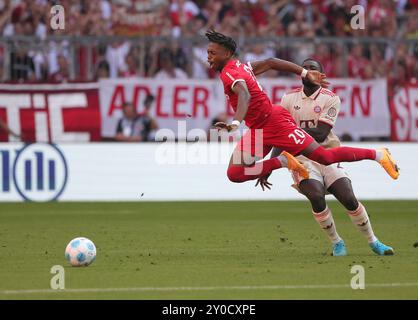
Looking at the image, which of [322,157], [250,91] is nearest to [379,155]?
[322,157]

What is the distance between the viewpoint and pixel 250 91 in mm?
13188

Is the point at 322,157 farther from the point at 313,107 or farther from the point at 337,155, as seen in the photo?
the point at 313,107

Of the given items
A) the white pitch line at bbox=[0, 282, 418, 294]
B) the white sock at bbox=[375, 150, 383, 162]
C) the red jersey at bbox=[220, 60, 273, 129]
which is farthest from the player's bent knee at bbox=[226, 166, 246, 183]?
the white pitch line at bbox=[0, 282, 418, 294]

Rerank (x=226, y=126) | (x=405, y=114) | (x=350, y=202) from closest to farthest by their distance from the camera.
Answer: (x=226, y=126), (x=350, y=202), (x=405, y=114)

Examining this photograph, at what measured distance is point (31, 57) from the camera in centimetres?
2312

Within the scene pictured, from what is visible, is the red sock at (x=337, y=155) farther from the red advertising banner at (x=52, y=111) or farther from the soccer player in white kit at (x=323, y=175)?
the red advertising banner at (x=52, y=111)

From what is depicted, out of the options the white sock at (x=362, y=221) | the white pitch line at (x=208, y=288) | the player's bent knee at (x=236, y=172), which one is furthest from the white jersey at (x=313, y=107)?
the white pitch line at (x=208, y=288)

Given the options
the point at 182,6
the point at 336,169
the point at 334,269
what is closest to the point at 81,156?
the point at 182,6

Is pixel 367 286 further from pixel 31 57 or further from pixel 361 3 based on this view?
pixel 361 3

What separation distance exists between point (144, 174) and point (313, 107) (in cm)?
892

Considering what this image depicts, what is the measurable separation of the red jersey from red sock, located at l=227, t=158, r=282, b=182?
1.64 ft

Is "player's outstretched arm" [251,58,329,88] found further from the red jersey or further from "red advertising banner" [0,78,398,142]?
"red advertising banner" [0,78,398,142]

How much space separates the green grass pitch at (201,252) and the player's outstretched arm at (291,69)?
223 cm

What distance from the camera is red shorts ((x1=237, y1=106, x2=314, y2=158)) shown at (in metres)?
13.1
